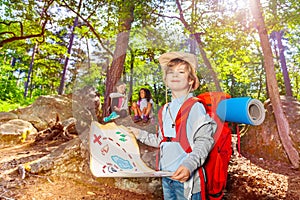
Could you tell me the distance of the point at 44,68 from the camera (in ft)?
55.2

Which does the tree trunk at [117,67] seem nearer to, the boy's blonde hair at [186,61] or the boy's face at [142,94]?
the boy's face at [142,94]

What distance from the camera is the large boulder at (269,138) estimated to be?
488 cm

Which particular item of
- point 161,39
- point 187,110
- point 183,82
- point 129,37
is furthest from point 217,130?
point 129,37

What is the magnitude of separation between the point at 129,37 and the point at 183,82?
0.69m

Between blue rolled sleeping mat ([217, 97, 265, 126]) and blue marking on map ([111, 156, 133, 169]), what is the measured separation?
545 millimetres

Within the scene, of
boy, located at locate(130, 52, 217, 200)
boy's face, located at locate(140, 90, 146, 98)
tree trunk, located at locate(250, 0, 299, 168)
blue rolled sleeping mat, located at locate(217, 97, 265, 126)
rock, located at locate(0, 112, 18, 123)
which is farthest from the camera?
rock, located at locate(0, 112, 18, 123)

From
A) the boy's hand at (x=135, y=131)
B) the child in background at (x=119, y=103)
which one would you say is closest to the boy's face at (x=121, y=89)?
the child in background at (x=119, y=103)

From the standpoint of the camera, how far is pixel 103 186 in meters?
3.37

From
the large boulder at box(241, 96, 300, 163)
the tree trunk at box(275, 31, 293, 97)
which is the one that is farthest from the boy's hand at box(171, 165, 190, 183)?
the tree trunk at box(275, 31, 293, 97)

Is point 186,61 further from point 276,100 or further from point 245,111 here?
point 276,100

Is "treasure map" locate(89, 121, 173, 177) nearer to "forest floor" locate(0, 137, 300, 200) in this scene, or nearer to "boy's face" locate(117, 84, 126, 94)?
"boy's face" locate(117, 84, 126, 94)

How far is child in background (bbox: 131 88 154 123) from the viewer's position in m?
1.46

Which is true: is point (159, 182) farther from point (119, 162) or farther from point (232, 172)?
point (119, 162)

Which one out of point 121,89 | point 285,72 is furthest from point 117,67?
point 285,72
